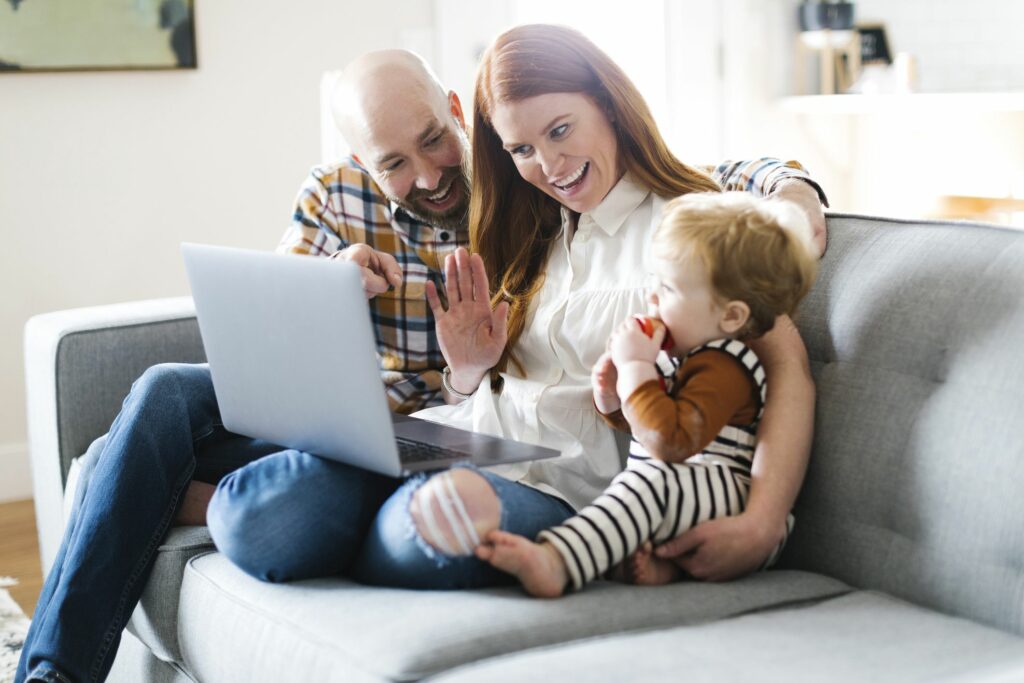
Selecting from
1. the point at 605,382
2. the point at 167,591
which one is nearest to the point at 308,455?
the point at 167,591

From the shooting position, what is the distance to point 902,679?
3.79 ft

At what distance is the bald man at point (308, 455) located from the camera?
4.98 feet

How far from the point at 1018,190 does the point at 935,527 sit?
2645mm

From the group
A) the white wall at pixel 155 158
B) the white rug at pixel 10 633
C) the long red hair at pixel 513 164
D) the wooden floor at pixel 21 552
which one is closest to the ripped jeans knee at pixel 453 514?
the long red hair at pixel 513 164

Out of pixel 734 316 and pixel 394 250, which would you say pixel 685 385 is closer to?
pixel 734 316

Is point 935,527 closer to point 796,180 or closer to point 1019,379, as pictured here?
point 1019,379

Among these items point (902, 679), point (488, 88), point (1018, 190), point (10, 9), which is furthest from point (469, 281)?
point (1018, 190)

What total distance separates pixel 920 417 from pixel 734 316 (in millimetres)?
241

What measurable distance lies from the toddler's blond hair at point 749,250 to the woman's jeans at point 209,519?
1.12 feet

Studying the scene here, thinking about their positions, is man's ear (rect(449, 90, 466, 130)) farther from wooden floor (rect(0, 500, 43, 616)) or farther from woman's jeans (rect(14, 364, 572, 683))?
wooden floor (rect(0, 500, 43, 616))

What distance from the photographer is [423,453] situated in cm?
161

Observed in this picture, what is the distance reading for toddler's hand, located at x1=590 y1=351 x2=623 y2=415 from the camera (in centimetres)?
150

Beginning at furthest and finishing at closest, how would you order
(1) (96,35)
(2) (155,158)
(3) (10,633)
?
1. (2) (155,158)
2. (1) (96,35)
3. (3) (10,633)

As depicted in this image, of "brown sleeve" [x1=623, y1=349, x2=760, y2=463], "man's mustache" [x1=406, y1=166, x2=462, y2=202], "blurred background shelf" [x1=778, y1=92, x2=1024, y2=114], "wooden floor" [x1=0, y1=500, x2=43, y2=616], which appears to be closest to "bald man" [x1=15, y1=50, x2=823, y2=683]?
"man's mustache" [x1=406, y1=166, x2=462, y2=202]
